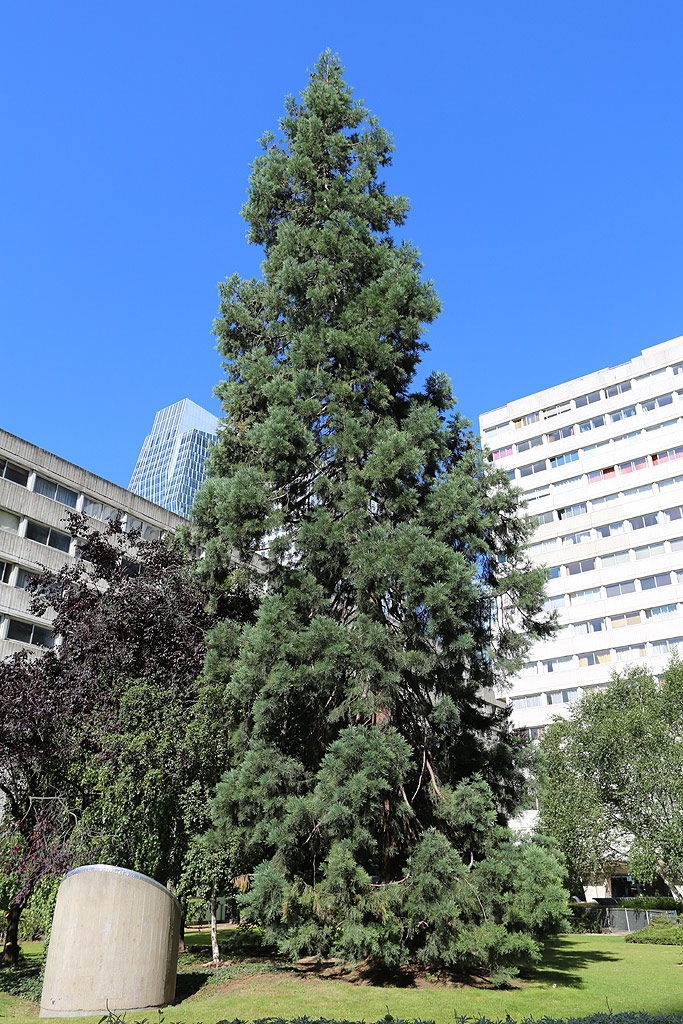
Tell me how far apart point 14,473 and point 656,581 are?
130 ft

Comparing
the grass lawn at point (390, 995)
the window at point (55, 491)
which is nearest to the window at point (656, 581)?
the grass lawn at point (390, 995)

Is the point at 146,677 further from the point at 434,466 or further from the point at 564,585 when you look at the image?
the point at 564,585

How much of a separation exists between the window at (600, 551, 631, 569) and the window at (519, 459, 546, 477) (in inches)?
361

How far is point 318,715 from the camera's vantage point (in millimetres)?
14570

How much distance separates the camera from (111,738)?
44.0ft

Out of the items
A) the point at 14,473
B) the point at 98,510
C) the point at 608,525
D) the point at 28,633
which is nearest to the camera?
the point at 28,633

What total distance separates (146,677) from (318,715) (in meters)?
3.72

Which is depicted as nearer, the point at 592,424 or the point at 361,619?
the point at 361,619

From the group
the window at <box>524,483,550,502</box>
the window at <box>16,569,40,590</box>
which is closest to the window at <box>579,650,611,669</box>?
the window at <box>524,483,550,502</box>

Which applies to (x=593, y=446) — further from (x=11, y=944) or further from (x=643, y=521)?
(x=11, y=944)

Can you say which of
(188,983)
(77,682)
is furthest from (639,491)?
(188,983)

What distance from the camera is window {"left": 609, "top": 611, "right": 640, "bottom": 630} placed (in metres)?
48.0

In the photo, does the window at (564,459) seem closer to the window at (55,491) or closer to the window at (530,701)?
the window at (530,701)

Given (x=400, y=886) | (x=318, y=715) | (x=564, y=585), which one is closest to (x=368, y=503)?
(x=318, y=715)
